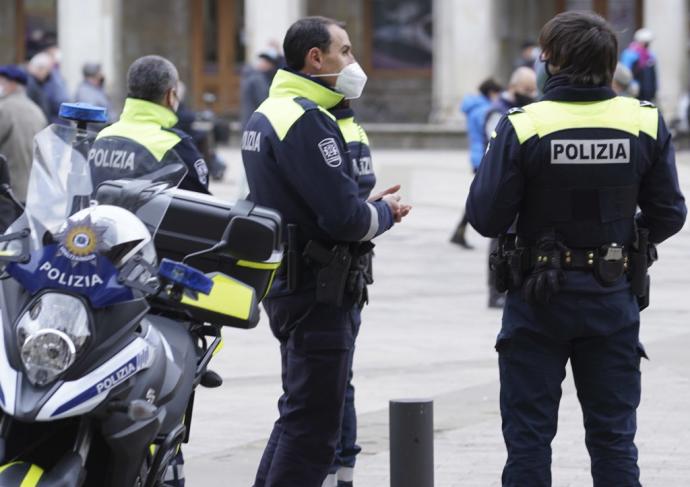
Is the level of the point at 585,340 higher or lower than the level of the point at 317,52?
lower

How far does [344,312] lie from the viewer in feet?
18.9

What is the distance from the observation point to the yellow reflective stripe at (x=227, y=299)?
Result: 478 centimetres

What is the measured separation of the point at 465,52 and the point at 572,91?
1037 inches

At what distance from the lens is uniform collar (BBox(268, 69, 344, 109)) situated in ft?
19.2

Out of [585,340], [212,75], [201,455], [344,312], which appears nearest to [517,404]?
[585,340]

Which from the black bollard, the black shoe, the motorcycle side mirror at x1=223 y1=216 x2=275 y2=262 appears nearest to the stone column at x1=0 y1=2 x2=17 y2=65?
the black shoe

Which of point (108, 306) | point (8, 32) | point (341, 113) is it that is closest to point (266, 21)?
point (8, 32)

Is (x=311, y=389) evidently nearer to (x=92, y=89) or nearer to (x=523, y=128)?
(x=523, y=128)

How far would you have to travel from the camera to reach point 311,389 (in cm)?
567

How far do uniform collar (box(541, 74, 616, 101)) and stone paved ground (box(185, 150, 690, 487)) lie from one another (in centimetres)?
200

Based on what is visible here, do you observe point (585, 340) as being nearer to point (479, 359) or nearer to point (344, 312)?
point (344, 312)

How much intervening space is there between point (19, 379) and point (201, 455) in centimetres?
319

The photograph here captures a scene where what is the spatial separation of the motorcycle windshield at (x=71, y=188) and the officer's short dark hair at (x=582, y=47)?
47.6 inches

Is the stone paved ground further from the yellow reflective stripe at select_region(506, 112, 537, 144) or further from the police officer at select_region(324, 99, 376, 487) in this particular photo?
the yellow reflective stripe at select_region(506, 112, 537, 144)
